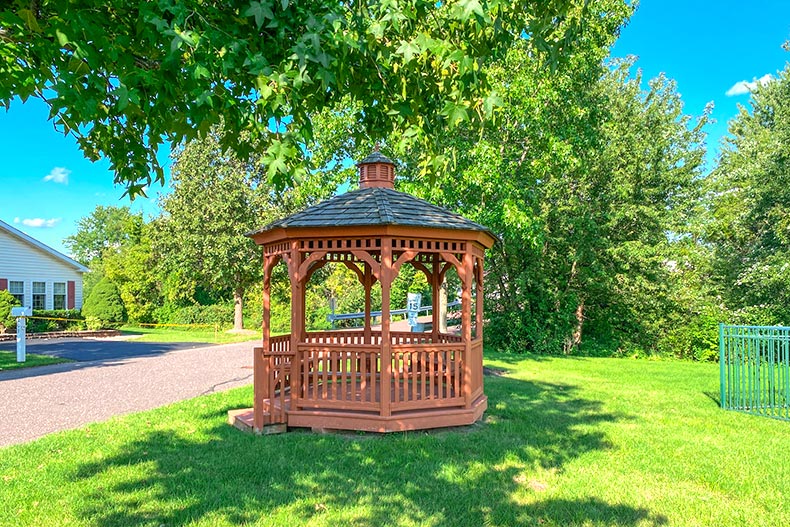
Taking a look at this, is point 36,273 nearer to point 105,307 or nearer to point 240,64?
point 105,307

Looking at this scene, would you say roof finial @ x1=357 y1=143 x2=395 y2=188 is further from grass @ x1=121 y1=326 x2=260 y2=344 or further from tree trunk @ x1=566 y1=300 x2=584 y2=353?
grass @ x1=121 y1=326 x2=260 y2=344

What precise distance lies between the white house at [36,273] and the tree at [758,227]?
28.2 meters

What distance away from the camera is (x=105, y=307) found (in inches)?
1017

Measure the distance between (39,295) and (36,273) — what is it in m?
1.06

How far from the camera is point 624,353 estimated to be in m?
18.8

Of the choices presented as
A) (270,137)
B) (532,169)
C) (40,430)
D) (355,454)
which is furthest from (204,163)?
(270,137)

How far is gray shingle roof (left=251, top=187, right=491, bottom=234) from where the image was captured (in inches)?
267

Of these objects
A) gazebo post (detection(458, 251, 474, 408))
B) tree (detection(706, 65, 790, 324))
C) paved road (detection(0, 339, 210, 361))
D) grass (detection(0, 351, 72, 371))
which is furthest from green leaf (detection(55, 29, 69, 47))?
tree (detection(706, 65, 790, 324))

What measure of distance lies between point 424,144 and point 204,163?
74.2 ft

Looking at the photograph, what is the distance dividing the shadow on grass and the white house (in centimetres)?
2143

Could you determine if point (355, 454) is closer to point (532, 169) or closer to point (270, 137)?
point (270, 137)

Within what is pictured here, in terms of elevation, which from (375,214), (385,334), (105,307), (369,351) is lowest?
(105,307)

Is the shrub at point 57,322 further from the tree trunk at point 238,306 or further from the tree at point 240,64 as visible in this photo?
the tree at point 240,64

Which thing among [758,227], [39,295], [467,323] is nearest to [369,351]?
[467,323]
